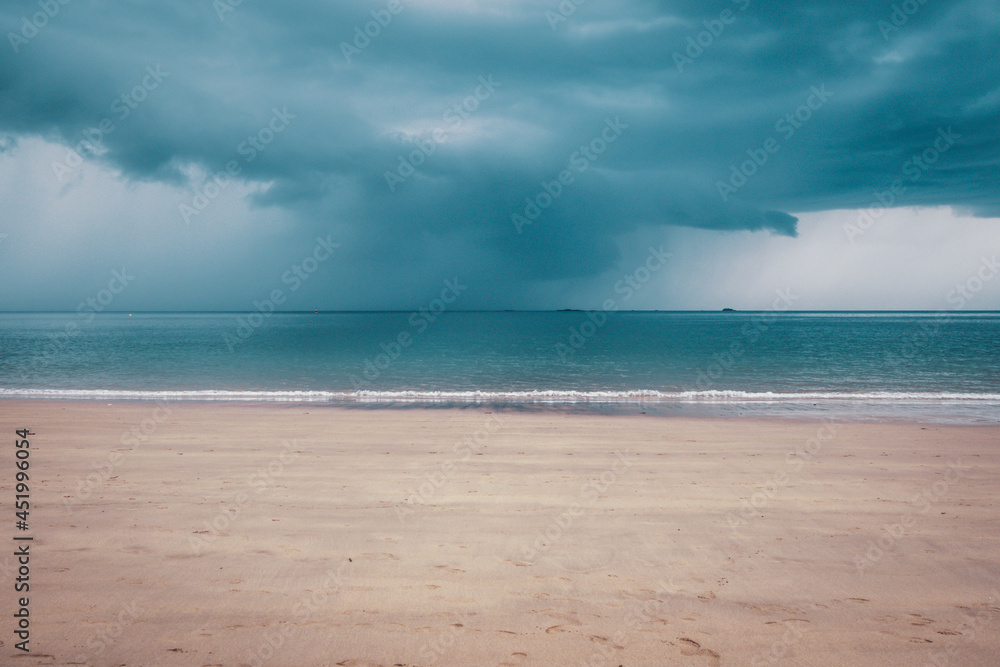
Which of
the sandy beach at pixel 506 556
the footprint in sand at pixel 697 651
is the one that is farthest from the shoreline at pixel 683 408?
the footprint in sand at pixel 697 651

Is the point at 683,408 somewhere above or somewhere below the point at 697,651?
above

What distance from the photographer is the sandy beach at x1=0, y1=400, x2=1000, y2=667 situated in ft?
15.3

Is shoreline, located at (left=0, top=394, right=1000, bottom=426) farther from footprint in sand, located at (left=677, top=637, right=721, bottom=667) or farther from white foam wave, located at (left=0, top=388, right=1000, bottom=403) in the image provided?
footprint in sand, located at (left=677, top=637, right=721, bottom=667)

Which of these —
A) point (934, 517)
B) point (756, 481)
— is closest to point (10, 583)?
point (756, 481)

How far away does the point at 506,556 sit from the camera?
633cm

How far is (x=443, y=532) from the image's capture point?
7035 mm

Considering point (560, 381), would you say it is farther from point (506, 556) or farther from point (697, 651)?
point (697, 651)

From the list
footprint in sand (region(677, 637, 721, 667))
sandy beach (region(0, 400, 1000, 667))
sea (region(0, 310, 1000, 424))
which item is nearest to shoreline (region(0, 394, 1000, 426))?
sea (region(0, 310, 1000, 424))

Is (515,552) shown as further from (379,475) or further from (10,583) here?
(10,583)

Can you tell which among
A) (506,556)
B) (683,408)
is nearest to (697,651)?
(506,556)

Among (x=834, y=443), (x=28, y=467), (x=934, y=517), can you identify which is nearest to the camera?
(x=934, y=517)

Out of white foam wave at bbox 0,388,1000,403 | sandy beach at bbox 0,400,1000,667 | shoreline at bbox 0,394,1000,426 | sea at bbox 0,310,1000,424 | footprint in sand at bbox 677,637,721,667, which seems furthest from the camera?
white foam wave at bbox 0,388,1000,403

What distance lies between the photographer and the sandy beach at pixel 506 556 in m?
4.66

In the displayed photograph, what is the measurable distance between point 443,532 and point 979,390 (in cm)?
2910
